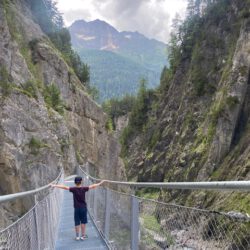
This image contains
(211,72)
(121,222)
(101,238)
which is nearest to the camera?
(121,222)

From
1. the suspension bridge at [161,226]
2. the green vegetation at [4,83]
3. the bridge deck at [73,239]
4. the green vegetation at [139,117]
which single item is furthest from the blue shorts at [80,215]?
the green vegetation at [139,117]

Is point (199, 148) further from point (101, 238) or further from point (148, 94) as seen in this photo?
point (148, 94)

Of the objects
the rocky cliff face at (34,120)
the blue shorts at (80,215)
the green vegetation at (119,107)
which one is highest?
the green vegetation at (119,107)

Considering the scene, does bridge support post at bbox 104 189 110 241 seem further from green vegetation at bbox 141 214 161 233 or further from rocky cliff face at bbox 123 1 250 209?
rocky cliff face at bbox 123 1 250 209

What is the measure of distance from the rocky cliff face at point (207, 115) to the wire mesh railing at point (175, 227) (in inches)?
705

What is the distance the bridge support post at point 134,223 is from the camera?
16.6ft

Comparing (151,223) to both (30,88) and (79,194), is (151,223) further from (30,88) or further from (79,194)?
(30,88)

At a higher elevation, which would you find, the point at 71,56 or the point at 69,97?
the point at 71,56

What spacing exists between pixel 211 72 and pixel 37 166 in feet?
73.6

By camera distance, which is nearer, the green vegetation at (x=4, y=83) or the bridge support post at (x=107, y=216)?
the bridge support post at (x=107, y=216)

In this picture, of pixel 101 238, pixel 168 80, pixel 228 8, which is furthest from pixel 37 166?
pixel 168 80

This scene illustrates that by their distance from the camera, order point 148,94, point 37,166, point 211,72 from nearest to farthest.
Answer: point 37,166 < point 211,72 < point 148,94

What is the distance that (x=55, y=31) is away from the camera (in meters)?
56.9

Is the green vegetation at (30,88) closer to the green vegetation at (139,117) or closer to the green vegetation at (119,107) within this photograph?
the green vegetation at (139,117)
